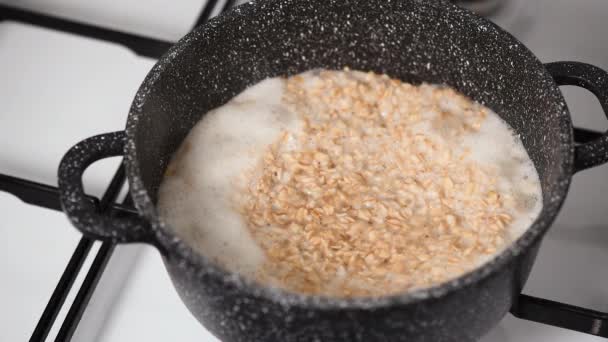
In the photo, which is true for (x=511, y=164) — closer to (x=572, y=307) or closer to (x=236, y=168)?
(x=572, y=307)

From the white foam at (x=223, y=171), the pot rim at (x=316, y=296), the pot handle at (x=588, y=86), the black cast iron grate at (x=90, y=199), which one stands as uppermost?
the pot handle at (x=588, y=86)

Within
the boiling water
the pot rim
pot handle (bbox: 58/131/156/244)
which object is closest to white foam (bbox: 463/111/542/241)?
the boiling water

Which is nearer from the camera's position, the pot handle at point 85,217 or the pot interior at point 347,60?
the pot handle at point 85,217

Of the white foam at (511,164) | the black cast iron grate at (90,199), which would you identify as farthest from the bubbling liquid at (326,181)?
the black cast iron grate at (90,199)

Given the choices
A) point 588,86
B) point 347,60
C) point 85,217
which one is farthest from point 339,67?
point 85,217

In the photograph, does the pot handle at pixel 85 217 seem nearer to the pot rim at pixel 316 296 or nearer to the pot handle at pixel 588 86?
the pot rim at pixel 316 296

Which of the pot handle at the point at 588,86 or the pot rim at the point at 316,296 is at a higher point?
the pot handle at the point at 588,86

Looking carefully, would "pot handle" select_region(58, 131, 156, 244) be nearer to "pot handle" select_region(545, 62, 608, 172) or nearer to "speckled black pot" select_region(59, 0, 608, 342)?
"speckled black pot" select_region(59, 0, 608, 342)
